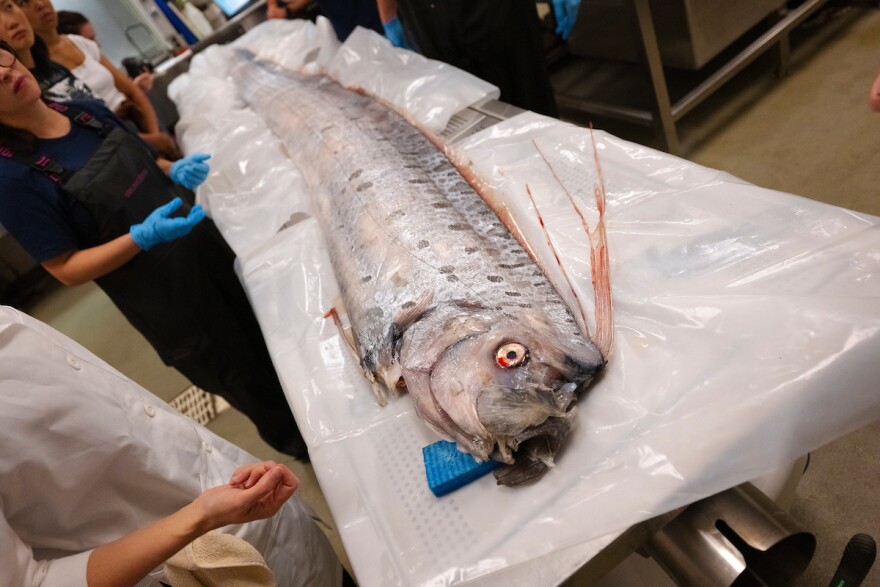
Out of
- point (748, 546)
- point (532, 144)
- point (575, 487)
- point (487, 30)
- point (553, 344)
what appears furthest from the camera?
point (487, 30)

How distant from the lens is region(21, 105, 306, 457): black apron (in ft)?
6.23

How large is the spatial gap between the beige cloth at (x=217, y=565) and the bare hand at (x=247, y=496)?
94 millimetres

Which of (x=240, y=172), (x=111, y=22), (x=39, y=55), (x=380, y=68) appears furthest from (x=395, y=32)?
(x=111, y=22)

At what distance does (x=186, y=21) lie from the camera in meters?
5.11

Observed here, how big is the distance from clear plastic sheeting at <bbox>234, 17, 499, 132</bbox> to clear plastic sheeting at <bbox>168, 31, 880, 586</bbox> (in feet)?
2.88

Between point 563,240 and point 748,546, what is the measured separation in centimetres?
82

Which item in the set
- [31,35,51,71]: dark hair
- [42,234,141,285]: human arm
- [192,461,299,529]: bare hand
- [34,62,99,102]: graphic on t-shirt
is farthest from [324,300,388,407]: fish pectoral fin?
[31,35,51,71]: dark hair

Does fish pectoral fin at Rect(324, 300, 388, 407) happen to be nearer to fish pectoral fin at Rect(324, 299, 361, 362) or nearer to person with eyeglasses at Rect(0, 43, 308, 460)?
fish pectoral fin at Rect(324, 299, 361, 362)

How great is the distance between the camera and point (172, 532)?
924 mm

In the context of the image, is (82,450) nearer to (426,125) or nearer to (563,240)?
(563,240)

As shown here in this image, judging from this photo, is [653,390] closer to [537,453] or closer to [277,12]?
[537,453]

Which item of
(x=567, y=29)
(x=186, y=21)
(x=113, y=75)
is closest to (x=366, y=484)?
(x=567, y=29)

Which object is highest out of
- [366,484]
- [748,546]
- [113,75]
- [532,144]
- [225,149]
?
[113,75]

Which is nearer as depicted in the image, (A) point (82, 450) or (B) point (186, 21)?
(A) point (82, 450)
